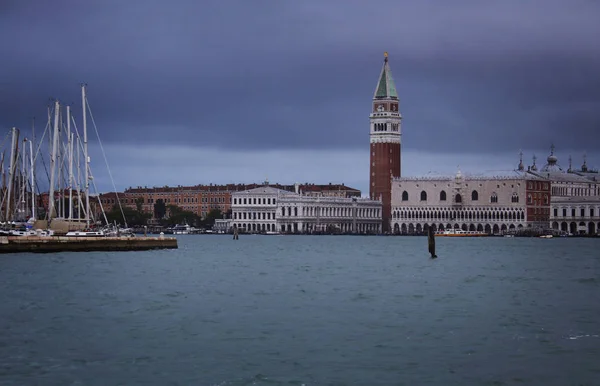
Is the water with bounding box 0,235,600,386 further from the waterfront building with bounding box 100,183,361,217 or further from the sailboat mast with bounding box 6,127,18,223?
the waterfront building with bounding box 100,183,361,217

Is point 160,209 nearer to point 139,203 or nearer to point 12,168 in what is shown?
point 139,203

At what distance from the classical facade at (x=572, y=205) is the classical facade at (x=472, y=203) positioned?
1.62 meters

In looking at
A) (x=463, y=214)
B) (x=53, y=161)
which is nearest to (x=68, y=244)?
(x=53, y=161)

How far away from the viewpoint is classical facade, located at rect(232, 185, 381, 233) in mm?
151750

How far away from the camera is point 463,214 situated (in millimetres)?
146625

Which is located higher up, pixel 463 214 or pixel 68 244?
pixel 463 214

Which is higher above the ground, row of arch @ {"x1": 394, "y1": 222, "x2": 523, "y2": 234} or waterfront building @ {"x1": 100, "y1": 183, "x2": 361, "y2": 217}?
waterfront building @ {"x1": 100, "y1": 183, "x2": 361, "y2": 217}

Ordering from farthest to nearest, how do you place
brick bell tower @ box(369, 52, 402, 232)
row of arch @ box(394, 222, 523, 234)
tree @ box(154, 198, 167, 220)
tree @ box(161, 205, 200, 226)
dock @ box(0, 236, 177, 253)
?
tree @ box(154, 198, 167, 220) < tree @ box(161, 205, 200, 226) < brick bell tower @ box(369, 52, 402, 232) < row of arch @ box(394, 222, 523, 234) < dock @ box(0, 236, 177, 253)

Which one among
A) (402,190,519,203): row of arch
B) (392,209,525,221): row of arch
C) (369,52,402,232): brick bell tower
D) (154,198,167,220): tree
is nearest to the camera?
(402,190,519,203): row of arch

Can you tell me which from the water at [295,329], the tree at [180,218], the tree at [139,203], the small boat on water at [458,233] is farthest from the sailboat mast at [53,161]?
the tree at [139,203]

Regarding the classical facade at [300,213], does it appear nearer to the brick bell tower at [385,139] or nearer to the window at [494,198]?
the brick bell tower at [385,139]

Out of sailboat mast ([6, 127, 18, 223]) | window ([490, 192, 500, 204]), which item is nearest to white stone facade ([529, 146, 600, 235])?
window ([490, 192, 500, 204])

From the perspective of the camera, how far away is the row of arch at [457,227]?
143750mm

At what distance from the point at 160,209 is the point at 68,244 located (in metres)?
111
